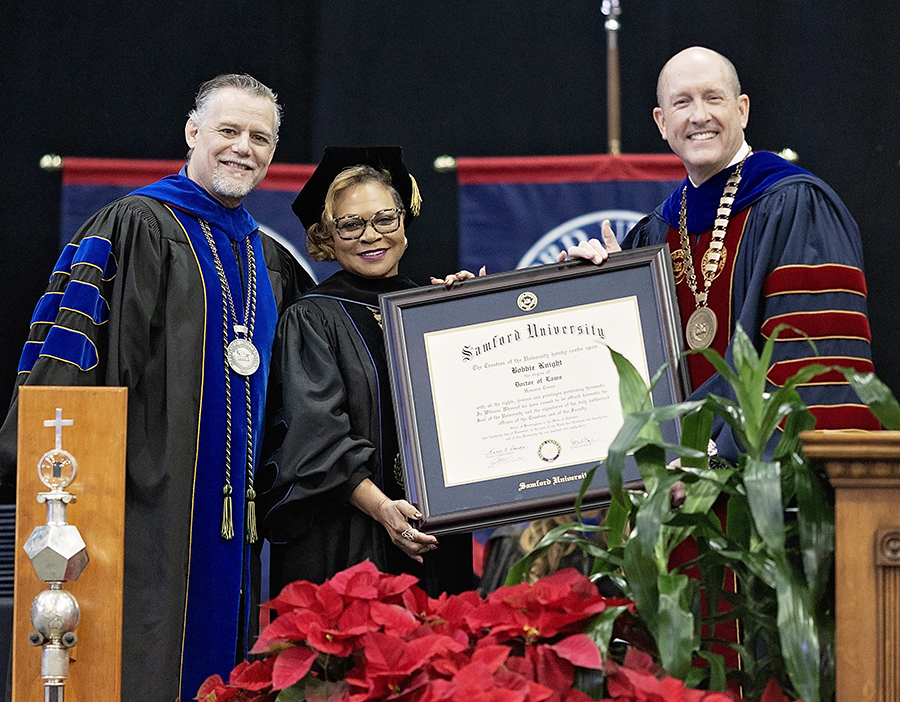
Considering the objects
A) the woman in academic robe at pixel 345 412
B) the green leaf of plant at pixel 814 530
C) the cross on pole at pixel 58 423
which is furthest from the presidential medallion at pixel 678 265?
the cross on pole at pixel 58 423

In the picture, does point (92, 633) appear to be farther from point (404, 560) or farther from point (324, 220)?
point (324, 220)

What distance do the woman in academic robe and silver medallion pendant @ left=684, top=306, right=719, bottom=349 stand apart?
0.80 m

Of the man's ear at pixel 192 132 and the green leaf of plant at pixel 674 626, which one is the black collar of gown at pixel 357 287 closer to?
the man's ear at pixel 192 132

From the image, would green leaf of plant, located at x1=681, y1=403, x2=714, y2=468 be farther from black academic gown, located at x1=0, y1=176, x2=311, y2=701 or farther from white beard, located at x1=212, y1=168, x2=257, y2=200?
white beard, located at x1=212, y1=168, x2=257, y2=200

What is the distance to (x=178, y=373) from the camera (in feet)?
10.0

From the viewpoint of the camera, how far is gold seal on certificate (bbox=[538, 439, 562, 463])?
9.05 feet

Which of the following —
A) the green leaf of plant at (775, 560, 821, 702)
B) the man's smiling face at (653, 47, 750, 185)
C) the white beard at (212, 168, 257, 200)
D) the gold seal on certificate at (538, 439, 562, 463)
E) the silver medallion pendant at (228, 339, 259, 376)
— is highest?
the man's smiling face at (653, 47, 750, 185)

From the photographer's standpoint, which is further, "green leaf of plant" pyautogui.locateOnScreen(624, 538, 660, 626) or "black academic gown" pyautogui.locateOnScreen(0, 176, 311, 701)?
"black academic gown" pyautogui.locateOnScreen(0, 176, 311, 701)

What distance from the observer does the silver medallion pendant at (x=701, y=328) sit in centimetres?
293

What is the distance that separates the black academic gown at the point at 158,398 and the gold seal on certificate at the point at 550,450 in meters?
0.83

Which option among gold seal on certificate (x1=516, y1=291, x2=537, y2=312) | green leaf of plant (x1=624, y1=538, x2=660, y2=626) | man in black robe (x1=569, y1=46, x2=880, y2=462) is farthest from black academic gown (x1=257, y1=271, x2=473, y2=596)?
green leaf of plant (x1=624, y1=538, x2=660, y2=626)

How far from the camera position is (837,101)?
15.9 feet

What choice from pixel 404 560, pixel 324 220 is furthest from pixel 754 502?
pixel 324 220

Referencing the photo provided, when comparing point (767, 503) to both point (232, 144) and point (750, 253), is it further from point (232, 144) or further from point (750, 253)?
point (232, 144)
